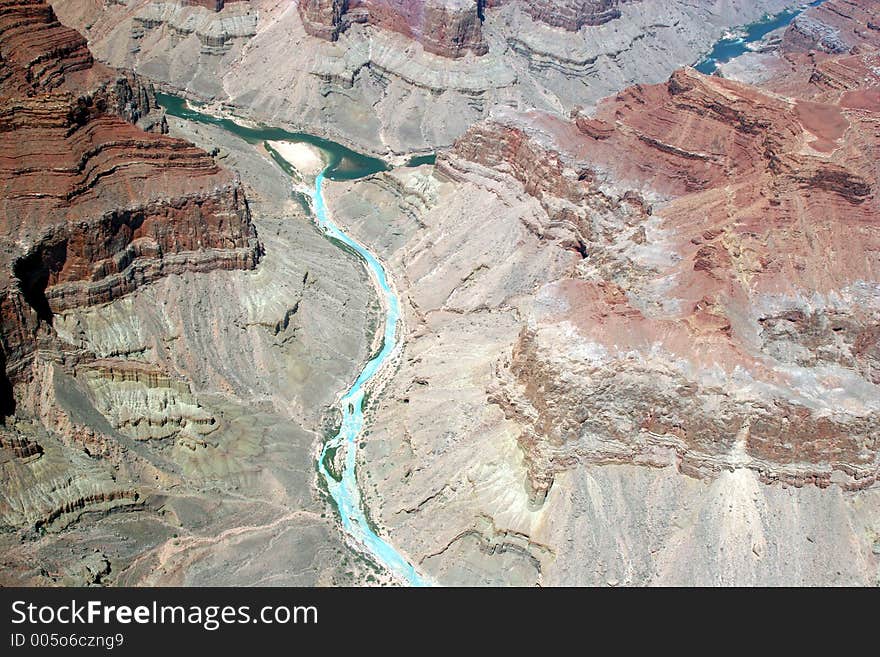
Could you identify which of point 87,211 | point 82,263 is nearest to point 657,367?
point 82,263

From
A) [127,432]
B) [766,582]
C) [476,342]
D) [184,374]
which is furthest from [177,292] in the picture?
[766,582]

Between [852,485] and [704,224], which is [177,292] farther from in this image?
[852,485]

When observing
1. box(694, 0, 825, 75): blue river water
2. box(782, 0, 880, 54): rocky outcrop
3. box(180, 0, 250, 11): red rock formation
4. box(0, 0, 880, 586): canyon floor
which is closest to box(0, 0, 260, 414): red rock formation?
box(0, 0, 880, 586): canyon floor

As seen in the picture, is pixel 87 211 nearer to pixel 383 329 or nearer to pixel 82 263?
pixel 82 263

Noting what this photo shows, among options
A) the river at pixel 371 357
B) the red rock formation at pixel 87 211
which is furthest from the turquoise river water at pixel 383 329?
the red rock formation at pixel 87 211

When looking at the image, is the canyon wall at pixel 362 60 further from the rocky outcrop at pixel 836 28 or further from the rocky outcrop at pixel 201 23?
the rocky outcrop at pixel 836 28
